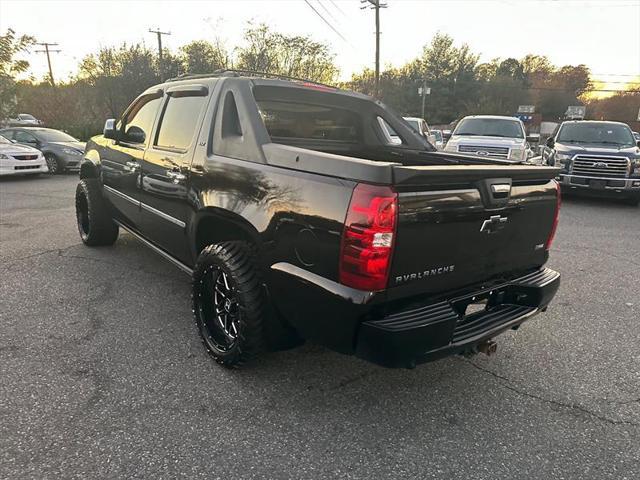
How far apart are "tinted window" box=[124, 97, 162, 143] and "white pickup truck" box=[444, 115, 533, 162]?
7.56m

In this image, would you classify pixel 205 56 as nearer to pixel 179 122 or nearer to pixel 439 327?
pixel 179 122

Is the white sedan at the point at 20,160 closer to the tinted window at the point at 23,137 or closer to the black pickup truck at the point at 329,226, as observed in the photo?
the tinted window at the point at 23,137

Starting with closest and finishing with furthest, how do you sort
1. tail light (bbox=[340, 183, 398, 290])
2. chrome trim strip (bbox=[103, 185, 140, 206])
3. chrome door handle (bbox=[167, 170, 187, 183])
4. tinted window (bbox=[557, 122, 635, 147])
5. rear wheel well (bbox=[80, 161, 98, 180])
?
tail light (bbox=[340, 183, 398, 290])
chrome door handle (bbox=[167, 170, 187, 183])
chrome trim strip (bbox=[103, 185, 140, 206])
rear wheel well (bbox=[80, 161, 98, 180])
tinted window (bbox=[557, 122, 635, 147])

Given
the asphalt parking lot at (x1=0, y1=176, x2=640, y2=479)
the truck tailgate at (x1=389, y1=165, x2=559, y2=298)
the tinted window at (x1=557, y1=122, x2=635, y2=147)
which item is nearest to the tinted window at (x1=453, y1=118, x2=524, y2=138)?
the tinted window at (x1=557, y1=122, x2=635, y2=147)

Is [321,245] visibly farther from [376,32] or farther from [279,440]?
[376,32]

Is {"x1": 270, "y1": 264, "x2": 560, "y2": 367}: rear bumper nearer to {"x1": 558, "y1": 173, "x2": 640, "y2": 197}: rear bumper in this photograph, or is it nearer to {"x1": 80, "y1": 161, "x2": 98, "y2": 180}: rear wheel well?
{"x1": 80, "y1": 161, "x2": 98, "y2": 180}: rear wheel well

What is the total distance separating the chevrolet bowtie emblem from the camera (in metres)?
2.46

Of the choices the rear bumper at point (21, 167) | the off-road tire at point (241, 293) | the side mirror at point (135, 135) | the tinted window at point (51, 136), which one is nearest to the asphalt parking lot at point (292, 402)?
the off-road tire at point (241, 293)

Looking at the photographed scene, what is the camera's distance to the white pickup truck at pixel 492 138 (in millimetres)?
10789

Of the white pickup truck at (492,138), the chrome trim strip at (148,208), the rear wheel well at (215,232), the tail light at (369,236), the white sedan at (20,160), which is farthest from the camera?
the white sedan at (20,160)

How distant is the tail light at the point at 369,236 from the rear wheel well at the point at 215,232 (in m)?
0.99

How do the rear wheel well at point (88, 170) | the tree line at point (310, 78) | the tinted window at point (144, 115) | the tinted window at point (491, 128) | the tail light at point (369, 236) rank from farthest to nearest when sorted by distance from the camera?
the tree line at point (310, 78), the tinted window at point (491, 128), the rear wheel well at point (88, 170), the tinted window at point (144, 115), the tail light at point (369, 236)

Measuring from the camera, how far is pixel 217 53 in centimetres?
3731

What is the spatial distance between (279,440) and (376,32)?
3247 cm
